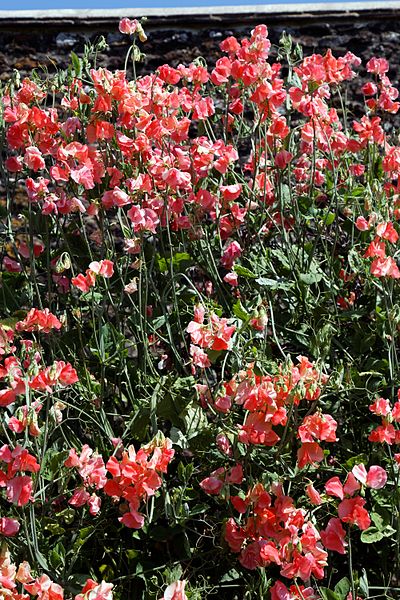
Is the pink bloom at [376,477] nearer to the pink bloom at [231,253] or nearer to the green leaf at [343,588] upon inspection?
the green leaf at [343,588]

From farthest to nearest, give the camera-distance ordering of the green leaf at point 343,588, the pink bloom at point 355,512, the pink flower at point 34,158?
1. the pink flower at point 34,158
2. the green leaf at point 343,588
3. the pink bloom at point 355,512

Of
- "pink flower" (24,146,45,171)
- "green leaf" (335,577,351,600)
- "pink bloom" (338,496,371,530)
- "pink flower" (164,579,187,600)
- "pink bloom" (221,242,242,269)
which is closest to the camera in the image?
"pink flower" (164,579,187,600)

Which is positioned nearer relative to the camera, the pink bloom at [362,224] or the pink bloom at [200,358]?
the pink bloom at [200,358]

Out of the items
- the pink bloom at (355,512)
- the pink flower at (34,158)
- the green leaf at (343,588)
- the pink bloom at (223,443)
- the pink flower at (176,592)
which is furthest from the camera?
the pink flower at (34,158)

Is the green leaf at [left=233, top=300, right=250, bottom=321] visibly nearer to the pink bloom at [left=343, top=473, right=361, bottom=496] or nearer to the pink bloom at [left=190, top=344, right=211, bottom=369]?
the pink bloom at [left=190, top=344, right=211, bottom=369]

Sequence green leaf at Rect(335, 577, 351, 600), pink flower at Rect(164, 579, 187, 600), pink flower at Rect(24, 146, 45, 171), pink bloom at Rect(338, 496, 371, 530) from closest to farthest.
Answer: pink flower at Rect(164, 579, 187, 600), pink bloom at Rect(338, 496, 371, 530), green leaf at Rect(335, 577, 351, 600), pink flower at Rect(24, 146, 45, 171)

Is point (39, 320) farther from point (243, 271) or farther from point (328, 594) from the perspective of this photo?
point (328, 594)

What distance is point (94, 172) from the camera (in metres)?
2.71

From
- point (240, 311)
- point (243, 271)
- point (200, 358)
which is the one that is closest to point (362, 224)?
point (243, 271)

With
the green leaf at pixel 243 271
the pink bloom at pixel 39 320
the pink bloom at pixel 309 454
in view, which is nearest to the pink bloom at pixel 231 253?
the green leaf at pixel 243 271

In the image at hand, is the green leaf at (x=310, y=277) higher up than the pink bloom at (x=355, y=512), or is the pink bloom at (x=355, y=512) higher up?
the green leaf at (x=310, y=277)

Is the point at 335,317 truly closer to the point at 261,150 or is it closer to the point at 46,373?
the point at 261,150

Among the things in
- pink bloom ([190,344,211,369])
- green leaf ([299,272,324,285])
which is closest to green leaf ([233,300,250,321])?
pink bloom ([190,344,211,369])

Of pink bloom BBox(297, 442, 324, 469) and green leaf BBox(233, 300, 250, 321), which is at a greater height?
green leaf BBox(233, 300, 250, 321)
